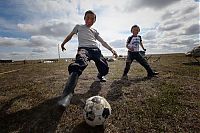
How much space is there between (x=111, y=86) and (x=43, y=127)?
144 inches

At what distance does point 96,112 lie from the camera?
3957 mm

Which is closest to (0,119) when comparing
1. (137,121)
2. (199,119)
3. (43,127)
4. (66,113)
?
(43,127)

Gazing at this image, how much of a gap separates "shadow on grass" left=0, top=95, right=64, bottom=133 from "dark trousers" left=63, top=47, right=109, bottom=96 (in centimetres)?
64

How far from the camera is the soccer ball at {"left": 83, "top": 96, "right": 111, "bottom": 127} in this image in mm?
3951

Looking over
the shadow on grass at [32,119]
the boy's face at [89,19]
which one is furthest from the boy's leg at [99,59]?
the shadow on grass at [32,119]

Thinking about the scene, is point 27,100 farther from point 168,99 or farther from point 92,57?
point 168,99

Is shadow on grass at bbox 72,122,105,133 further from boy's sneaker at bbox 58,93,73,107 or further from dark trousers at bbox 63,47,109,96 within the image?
dark trousers at bbox 63,47,109,96

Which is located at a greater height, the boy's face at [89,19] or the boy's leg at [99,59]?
the boy's face at [89,19]

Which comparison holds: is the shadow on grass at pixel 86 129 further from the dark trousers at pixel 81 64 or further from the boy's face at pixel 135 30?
the boy's face at pixel 135 30

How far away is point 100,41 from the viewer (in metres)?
7.30

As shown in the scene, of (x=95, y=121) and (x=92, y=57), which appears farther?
(x=92, y=57)

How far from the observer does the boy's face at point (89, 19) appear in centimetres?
678

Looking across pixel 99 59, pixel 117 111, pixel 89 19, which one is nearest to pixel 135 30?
pixel 89 19

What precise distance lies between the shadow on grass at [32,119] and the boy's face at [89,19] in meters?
3.12
